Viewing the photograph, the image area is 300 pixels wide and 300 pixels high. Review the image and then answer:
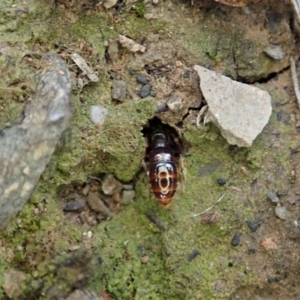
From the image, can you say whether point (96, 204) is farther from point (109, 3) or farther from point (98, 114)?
point (109, 3)

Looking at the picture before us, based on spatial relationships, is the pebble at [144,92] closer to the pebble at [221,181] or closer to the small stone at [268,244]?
the pebble at [221,181]

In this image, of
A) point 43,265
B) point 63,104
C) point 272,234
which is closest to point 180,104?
point 63,104

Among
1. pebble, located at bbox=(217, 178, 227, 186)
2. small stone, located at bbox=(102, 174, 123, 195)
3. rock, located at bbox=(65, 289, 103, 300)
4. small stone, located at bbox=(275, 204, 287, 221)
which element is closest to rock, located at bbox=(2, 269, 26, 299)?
rock, located at bbox=(65, 289, 103, 300)

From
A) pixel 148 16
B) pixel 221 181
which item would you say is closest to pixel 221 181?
pixel 221 181

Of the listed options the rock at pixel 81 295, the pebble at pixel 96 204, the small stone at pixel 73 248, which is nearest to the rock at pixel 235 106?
the pebble at pixel 96 204

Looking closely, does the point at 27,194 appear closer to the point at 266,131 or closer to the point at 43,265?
the point at 43,265
